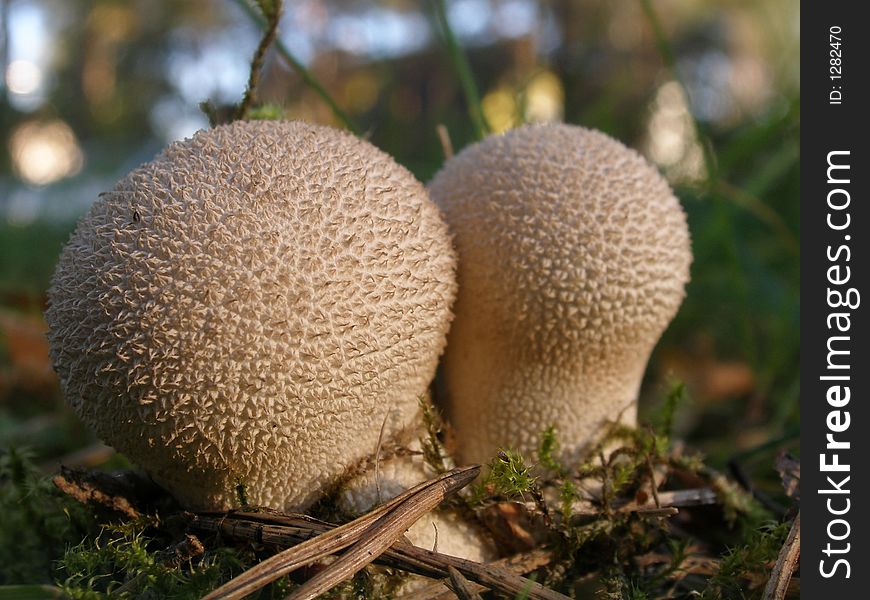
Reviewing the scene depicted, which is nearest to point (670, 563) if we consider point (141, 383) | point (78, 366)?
point (141, 383)

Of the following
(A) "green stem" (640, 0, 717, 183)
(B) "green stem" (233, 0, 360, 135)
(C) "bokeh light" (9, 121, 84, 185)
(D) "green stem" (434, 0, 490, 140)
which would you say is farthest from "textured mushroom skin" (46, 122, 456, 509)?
(C) "bokeh light" (9, 121, 84, 185)

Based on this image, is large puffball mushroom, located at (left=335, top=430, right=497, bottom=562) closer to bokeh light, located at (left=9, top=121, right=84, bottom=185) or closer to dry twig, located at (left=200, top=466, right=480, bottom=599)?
dry twig, located at (left=200, top=466, right=480, bottom=599)

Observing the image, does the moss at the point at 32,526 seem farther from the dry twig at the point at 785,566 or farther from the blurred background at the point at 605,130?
the dry twig at the point at 785,566

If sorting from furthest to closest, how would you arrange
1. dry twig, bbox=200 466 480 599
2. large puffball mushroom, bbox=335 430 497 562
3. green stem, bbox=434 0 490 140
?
green stem, bbox=434 0 490 140 < large puffball mushroom, bbox=335 430 497 562 < dry twig, bbox=200 466 480 599

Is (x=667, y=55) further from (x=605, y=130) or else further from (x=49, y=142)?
(x=49, y=142)

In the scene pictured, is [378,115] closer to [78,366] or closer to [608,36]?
[608,36]

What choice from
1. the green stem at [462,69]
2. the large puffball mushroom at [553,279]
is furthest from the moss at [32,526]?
the green stem at [462,69]
